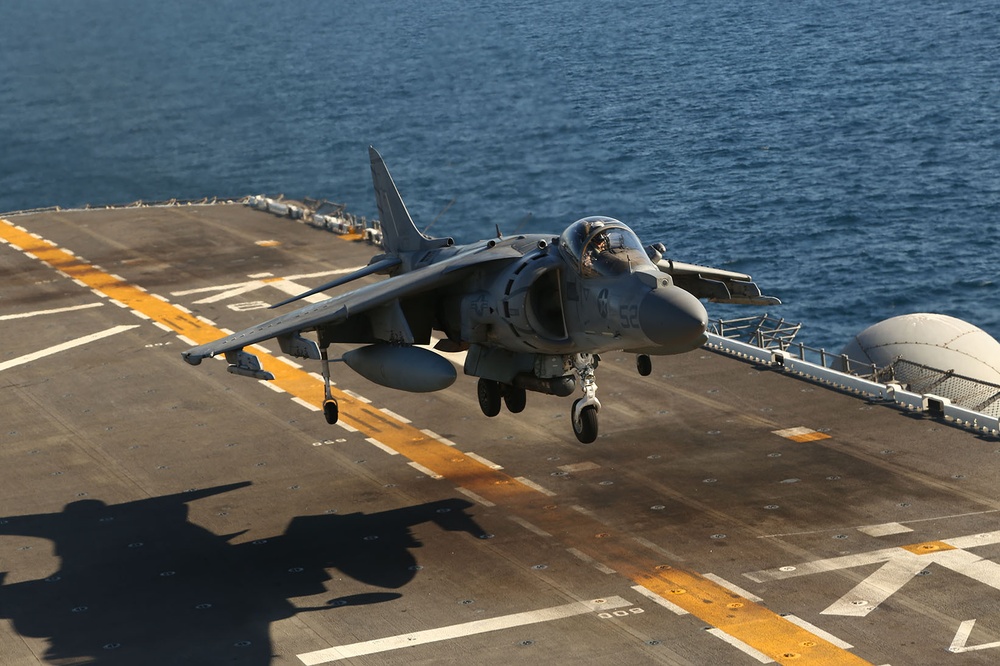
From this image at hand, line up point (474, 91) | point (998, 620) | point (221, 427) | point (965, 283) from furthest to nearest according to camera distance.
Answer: point (474, 91), point (965, 283), point (221, 427), point (998, 620)

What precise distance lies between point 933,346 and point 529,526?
18.8 m

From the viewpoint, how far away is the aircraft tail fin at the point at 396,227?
128 ft

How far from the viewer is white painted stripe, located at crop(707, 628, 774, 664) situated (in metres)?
27.4

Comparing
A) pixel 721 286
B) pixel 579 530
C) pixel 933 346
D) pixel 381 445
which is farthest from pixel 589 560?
pixel 933 346

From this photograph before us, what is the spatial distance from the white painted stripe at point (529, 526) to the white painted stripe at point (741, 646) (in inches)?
260

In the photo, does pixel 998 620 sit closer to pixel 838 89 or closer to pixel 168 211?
pixel 168 211

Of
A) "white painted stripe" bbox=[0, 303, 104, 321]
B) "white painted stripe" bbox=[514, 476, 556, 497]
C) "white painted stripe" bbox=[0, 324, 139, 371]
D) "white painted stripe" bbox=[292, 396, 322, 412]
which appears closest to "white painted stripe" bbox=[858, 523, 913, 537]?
"white painted stripe" bbox=[514, 476, 556, 497]

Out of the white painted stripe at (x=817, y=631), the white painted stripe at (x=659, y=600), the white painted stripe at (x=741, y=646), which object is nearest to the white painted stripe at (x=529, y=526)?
the white painted stripe at (x=659, y=600)

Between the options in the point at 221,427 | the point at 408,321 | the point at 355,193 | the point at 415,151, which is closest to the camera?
the point at 408,321

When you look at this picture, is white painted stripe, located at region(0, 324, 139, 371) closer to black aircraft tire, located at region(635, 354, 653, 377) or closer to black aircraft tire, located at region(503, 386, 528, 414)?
black aircraft tire, located at region(503, 386, 528, 414)

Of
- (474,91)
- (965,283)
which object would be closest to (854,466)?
(965,283)

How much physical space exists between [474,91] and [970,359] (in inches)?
3821

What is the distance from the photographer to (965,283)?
77.0 m

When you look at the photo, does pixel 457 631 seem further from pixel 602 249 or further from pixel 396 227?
pixel 396 227
